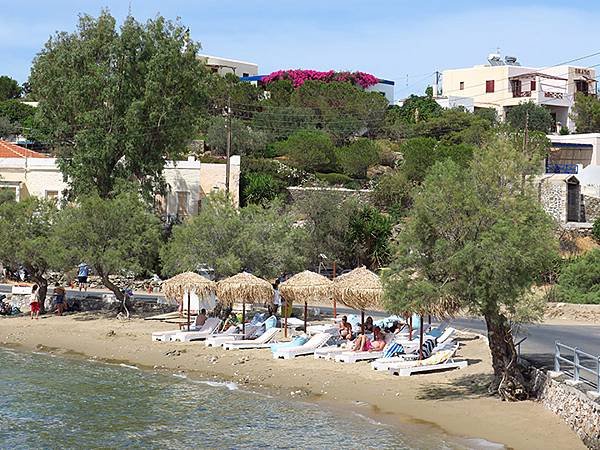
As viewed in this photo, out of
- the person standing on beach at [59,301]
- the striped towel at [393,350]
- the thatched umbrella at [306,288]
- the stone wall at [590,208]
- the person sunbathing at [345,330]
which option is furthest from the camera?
the stone wall at [590,208]

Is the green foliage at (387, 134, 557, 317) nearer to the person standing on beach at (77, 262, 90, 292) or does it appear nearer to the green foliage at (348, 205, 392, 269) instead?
the green foliage at (348, 205, 392, 269)

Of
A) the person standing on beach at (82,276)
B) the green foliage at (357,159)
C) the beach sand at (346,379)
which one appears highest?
the green foliage at (357,159)

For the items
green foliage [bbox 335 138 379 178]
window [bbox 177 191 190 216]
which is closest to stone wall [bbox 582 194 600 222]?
green foliage [bbox 335 138 379 178]

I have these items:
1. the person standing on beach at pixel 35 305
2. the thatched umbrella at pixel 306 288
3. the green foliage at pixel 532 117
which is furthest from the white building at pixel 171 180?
the green foliage at pixel 532 117

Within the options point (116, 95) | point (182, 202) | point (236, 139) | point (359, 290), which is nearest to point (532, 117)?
point (236, 139)

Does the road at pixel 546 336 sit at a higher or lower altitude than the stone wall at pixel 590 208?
lower

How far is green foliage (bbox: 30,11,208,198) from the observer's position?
48625 mm

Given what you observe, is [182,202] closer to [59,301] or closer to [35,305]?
[59,301]

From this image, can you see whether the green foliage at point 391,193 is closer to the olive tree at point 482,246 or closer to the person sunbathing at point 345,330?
the person sunbathing at point 345,330

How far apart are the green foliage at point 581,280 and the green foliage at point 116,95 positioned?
820 inches

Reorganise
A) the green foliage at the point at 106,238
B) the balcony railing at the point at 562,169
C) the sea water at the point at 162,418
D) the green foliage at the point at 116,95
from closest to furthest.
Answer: the sea water at the point at 162,418 → the green foliage at the point at 106,238 → the green foliage at the point at 116,95 → the balcony railing at the point at 562,169

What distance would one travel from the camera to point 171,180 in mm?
59250

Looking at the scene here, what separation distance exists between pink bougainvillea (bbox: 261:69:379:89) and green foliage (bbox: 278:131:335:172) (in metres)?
27.4

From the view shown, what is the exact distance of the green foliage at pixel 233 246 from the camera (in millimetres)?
34250
